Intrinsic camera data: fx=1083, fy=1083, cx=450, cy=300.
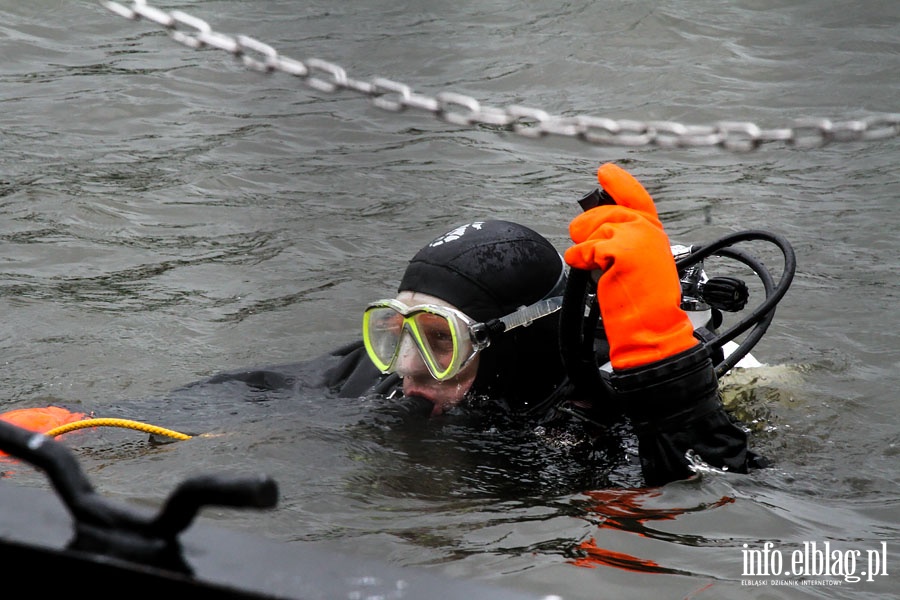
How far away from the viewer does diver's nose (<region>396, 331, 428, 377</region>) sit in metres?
3.19

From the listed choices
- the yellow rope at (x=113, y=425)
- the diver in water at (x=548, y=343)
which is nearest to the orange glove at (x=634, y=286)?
the diver in water at (x=548, y=343)

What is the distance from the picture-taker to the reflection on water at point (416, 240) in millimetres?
2742

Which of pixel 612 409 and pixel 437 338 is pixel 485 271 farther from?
pixel 612 409

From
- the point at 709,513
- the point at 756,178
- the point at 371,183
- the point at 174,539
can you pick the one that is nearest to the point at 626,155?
the point at 756,178

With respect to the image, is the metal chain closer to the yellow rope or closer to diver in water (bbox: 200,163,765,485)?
diver in water (bbox: 200,163,765,485)

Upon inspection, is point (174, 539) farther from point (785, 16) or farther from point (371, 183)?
point (785, 16)

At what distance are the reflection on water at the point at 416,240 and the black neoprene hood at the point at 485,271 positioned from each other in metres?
0.37

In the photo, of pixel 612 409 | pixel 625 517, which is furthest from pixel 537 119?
pixel 612 409

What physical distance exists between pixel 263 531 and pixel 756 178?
473cm

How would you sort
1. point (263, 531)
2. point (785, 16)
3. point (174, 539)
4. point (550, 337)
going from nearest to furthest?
1. point (174, 539)
2. point (263, 531)
3. point (550, 337)
4. point (785, 16)

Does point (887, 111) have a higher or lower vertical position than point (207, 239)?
higher

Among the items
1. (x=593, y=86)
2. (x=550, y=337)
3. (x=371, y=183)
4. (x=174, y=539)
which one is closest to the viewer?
(x=174, y=539)

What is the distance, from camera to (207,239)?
578 centimetres

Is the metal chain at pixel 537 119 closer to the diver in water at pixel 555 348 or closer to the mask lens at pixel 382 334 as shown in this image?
the diver in water at pixel 555 348
